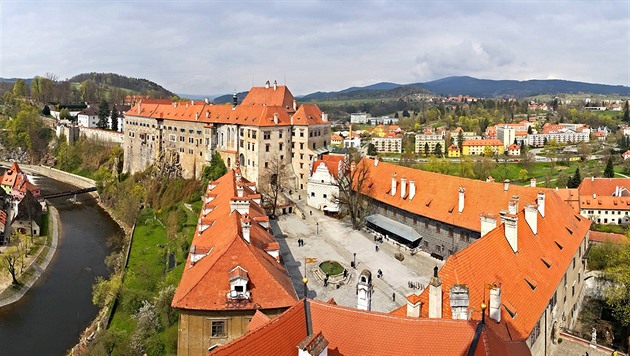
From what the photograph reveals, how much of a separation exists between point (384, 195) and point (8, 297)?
28.6 metres

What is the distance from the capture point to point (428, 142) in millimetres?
126188

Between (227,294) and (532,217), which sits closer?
(227,294)

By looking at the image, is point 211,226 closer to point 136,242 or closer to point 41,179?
point 136,242

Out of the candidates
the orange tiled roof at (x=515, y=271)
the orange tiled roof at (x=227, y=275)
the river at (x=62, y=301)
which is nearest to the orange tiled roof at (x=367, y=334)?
the orange tiled roof at (x=515, y=271)

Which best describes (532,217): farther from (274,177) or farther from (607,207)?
(607,207)

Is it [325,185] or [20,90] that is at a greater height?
[20,90]

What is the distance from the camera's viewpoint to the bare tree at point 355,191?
4231 cm

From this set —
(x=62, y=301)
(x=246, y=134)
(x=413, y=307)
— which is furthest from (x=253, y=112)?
(x=413, y=307)

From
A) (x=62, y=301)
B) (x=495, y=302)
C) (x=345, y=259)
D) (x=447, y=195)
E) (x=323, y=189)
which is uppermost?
(x=447, y=195)

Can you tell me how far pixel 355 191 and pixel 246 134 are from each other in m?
16.8

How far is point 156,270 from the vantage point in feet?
124

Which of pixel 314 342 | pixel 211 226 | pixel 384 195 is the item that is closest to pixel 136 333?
pixel 211 226

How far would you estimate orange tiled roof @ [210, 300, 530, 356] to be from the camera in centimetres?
1085

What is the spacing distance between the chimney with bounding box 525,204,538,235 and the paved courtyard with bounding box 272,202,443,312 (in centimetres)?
742
